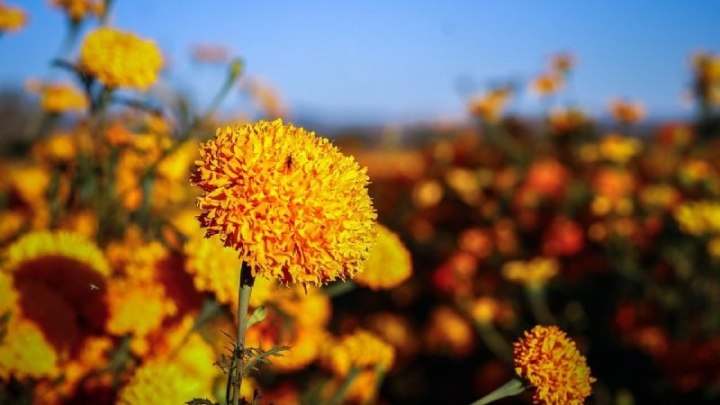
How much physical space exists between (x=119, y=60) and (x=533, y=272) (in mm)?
1520

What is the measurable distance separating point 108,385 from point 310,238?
597 mm

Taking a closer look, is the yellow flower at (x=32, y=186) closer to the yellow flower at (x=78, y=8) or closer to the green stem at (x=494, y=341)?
the yellow flower at (x=78, y=8)

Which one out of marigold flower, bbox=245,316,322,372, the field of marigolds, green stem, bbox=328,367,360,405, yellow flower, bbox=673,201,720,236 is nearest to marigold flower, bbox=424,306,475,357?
the field of marigolds

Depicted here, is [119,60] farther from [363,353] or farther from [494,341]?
[494,341]

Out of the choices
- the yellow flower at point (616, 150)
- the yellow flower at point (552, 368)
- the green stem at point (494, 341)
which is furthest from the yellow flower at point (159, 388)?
the yellow flower at point (616, 150)

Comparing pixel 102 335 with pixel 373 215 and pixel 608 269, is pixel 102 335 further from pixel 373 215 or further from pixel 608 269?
pixel 608 269

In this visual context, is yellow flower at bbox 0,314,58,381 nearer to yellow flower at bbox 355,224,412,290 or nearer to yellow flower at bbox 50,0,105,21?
yellow flower at bbox 355,224,412,290

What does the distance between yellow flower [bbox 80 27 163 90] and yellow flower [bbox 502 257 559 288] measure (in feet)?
4.74

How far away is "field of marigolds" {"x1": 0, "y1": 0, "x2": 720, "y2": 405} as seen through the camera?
0.70 metres

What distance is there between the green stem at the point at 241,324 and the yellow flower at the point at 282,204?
2cm

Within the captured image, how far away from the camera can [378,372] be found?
1187 mm

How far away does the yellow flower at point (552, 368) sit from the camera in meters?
0.70

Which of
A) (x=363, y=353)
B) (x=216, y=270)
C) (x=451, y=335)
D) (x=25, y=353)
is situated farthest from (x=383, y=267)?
(x=451, y=335)

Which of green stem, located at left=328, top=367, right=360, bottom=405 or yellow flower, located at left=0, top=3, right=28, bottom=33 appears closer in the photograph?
green stem, located at left=328, top=367, right=360, bottom=405
